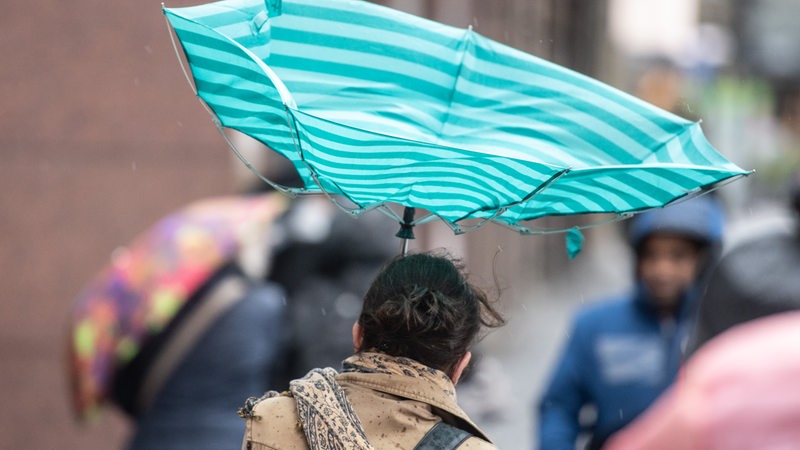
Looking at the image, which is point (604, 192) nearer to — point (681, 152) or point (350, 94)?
point (681, 152)

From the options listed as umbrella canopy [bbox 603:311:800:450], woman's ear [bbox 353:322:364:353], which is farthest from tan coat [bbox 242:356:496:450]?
umbrella canopy [bbox 603:311:800:450]

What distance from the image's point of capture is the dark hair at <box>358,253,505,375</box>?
8.16 feet

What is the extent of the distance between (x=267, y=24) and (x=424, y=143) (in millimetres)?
662

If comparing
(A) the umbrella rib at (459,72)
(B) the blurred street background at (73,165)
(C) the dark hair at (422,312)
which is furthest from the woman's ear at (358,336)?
(B) the blurred street background at (73,165)

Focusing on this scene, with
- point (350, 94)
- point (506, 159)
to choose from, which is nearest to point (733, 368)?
point (506, 159)

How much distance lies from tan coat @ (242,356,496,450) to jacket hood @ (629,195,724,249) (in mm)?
2537

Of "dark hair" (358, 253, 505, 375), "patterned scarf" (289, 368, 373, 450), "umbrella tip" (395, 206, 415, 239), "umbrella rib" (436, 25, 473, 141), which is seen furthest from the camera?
"umbrella rib" (436, 25, 473, 141)

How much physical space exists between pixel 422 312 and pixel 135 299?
6.85 feet

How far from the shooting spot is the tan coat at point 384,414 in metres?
2.39

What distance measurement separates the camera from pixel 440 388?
2.48 m

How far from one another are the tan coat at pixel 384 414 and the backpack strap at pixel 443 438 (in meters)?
0.01

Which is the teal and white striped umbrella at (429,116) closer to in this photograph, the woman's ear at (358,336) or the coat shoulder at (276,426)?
the woman's ear at (358,336)

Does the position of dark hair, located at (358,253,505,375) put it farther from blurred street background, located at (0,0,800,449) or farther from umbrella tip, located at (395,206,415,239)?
blurred street background, located at (0,0,800,449)

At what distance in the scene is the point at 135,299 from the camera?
14.0 feet
